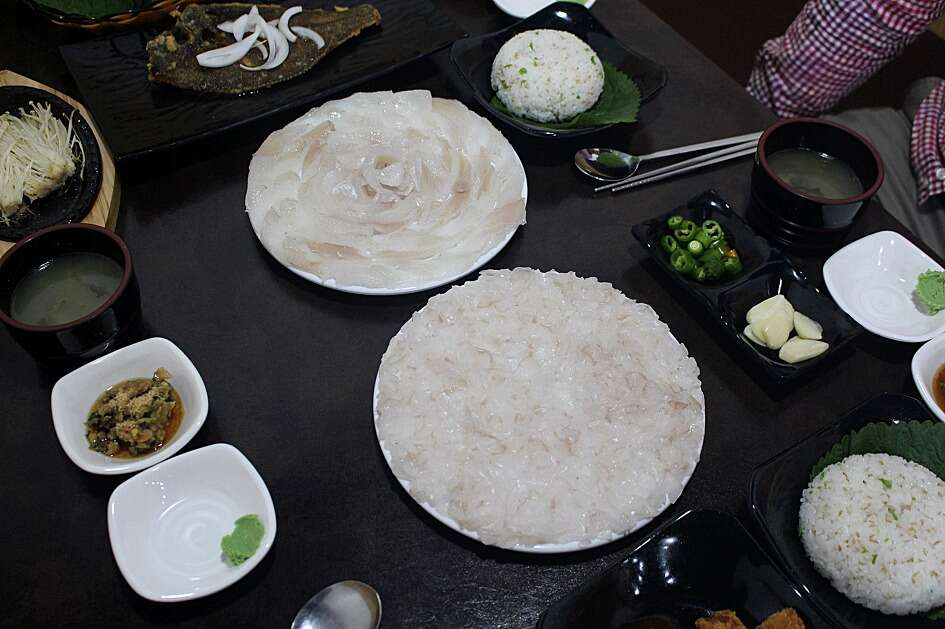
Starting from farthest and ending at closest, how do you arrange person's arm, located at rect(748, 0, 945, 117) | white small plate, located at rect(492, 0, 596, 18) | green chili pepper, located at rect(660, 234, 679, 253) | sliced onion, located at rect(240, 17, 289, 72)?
white small plate, located at rect(492, 0, 596, 18)
person's arm, located at rect(748, 0, 945, 117)
sliced onion, located at rect(240, 17, 289, 72)
green chili pepper, located at rect(660, 234, 679, 253)

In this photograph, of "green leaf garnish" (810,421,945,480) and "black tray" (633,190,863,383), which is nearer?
"green leaf garnish" (810,421,945,480)

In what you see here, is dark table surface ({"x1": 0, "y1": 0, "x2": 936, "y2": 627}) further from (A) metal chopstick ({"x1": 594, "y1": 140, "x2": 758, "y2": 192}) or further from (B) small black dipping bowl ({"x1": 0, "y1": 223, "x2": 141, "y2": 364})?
(B) small black dipping bowl ({"x1": 0, "y1": 223, "x2": 141, "y2": 364})

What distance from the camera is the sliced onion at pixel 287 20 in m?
2.59

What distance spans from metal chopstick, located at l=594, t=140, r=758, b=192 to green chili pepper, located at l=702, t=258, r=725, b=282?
456 millimetres

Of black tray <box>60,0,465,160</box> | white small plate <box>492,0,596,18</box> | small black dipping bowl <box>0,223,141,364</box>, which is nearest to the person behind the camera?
small black dipping bowl <box>0,223,141,364</box>

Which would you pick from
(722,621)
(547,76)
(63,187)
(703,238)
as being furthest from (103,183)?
(722,621)

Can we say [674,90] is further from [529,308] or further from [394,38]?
[529,308]

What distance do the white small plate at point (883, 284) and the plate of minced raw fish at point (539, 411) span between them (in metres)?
0.54

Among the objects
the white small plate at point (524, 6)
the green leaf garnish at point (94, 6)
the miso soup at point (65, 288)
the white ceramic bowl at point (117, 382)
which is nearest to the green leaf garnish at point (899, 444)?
the white ceramic bowl at point (117, 382)

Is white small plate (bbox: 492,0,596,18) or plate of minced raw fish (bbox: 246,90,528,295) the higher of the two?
white small plate (bbox: 492,0,596,18)

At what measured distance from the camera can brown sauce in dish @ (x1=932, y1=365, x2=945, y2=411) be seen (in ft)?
6.24

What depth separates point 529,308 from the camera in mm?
1948

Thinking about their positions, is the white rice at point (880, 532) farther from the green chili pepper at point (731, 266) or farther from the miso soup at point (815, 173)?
the miso soup at point (815, 173)

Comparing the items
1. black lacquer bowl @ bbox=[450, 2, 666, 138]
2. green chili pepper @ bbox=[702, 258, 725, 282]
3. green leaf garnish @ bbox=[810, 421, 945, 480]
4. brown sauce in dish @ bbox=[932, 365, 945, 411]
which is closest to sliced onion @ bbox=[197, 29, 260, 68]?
black lacquer bowl @ bbox=[450, 2, 666, 138]
